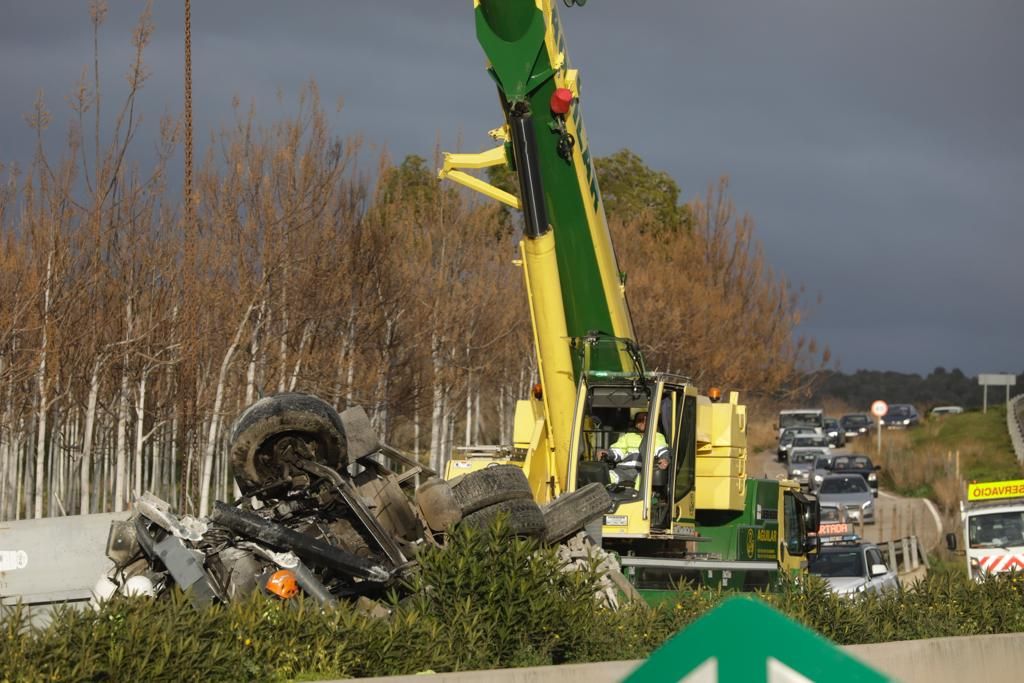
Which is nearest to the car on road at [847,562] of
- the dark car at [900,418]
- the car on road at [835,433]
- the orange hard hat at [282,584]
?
the orange hard hat at [282,584]

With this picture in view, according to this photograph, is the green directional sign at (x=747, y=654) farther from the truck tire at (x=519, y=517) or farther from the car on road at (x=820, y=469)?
the car on road at (x=820, y=469)

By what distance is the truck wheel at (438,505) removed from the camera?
12742mm

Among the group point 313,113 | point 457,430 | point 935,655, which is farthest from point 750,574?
point 457,430

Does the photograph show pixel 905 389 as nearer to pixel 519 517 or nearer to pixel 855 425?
pixel 855 425

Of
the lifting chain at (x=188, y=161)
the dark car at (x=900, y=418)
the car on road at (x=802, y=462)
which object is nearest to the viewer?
the lifting chain at (x=188, y=161)

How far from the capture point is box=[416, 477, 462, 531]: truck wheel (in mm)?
12742

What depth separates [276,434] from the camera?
1256cm

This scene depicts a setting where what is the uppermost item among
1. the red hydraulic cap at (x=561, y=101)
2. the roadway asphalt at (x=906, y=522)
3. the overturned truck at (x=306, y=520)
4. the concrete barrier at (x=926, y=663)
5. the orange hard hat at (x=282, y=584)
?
the red hydraulic cap at (x=561, y=101)

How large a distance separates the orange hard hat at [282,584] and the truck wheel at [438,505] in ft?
6.13

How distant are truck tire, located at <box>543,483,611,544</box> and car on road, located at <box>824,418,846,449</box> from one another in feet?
179

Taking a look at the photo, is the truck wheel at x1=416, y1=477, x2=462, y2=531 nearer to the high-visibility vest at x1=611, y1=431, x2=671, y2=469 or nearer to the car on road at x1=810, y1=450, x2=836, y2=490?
the high-visibility vest at x1=611, y1=431, x2=671, y2=469

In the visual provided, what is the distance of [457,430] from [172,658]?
1528 inches

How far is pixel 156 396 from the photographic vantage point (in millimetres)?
24703

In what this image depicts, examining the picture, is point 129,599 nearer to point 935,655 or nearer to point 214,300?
point 935,655
